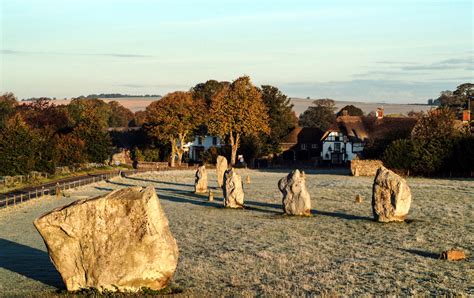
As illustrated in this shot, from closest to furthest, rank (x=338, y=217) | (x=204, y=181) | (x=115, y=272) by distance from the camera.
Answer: (x=115, y=272), (x=338, y=217), (x=204, y=181)

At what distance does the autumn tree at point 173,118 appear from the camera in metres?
116

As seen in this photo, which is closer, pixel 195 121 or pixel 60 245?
pixel 60 245

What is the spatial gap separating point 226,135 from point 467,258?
95.8 metres

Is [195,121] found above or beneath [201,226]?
above

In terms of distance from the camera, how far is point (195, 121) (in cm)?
11950

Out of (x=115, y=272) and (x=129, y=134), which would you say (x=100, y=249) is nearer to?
(x=115, y=272)

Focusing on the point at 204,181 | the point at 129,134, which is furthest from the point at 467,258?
the point at 129,134

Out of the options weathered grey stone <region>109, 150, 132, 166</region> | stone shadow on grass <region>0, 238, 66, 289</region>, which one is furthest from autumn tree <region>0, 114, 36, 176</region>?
weathered grey stone <region>109, 150, 132, 166</region>

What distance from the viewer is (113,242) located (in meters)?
20.9

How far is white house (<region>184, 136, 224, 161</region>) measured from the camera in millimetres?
135750

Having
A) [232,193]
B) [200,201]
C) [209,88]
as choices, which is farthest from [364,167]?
[209,88]

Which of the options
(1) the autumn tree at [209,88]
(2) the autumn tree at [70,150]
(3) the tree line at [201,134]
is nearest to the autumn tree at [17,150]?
(3) the tree line at [201,134]

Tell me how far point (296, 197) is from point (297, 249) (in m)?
12.6

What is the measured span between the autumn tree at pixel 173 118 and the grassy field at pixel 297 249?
2587 inches
